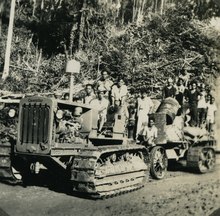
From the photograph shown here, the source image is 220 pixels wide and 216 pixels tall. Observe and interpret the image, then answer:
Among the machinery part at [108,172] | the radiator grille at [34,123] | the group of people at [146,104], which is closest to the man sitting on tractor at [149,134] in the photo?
the group of people at [146,104]

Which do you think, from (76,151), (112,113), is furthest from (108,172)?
(112,113)

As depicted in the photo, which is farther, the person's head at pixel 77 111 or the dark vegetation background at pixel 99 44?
the dark vegetation background at pixel 99 44

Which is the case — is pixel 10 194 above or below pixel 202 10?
below

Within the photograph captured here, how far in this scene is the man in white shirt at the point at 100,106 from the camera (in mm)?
6879

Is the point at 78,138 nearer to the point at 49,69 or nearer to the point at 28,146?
the point at 28,146

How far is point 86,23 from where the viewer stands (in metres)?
12.1

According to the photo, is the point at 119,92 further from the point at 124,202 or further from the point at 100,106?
the point at 124,202

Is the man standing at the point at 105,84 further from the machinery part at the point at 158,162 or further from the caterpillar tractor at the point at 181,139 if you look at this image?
the machinery part at the point at 158,162

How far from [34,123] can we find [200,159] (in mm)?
3616

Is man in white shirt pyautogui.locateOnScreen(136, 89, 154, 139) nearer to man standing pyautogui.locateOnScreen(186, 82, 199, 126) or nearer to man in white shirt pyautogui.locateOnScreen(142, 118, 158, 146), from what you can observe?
man in white shirt pyautogui.locateOnScreen(142, 118, 158, 146)

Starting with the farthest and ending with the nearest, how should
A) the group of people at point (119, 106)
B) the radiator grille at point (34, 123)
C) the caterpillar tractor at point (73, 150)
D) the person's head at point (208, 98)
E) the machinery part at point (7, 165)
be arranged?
the person's head at point (208, 98), the group of people at point (119, 106), the machinery part at point (7, 165), the radiator grille at point (34, 123), the caterpillar tractor at point (73, 150)

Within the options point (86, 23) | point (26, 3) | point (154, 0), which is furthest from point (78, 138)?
point (26, 3)

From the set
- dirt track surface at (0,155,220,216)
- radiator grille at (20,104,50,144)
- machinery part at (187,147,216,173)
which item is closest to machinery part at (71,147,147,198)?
dirt track surface at (0,155,220,216)

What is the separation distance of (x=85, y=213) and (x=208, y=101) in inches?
134
